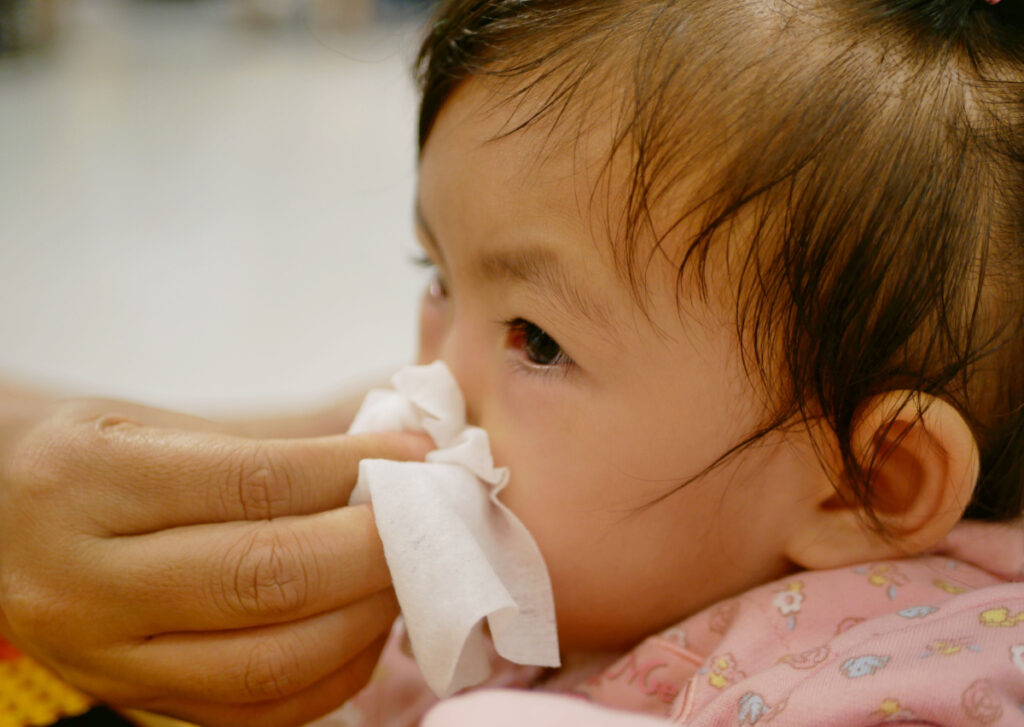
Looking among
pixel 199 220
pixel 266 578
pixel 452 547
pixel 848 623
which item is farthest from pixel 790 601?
pixel 199 220

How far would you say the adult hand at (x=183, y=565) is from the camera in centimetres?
67

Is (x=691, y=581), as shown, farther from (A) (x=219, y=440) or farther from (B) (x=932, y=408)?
(A) (x=219, y=440)

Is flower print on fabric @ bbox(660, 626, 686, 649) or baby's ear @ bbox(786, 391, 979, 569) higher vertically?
baby's ear @ bbox(786, 391, 979, 569)

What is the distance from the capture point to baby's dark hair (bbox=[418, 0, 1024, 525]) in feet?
2.12

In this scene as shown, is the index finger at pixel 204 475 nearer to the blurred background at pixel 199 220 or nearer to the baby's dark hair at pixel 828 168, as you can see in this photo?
the baby's dark hair at pixel 828 168

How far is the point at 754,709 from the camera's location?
2.03ft

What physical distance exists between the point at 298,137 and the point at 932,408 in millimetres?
2902

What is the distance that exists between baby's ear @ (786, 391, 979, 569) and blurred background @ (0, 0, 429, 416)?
0.63m

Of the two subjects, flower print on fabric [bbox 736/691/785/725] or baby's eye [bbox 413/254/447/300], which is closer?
flower print on fabric [bbox 736/691/785/725]

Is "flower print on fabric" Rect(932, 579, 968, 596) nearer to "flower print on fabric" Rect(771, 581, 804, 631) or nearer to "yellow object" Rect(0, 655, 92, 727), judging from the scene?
"flower print on fabric" Rect(771, 581, 804, 631)

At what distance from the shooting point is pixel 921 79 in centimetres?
66

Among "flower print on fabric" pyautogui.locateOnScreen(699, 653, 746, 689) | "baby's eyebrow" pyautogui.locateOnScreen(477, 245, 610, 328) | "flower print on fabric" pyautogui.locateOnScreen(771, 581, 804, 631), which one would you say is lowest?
"flower print on fabric" pyautogui.locateOnScreen(699, 653, 746, 689)

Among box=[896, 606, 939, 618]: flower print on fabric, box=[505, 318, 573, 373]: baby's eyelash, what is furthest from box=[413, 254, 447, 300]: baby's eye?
box=[896, 606, 939, 618]: flower print on fabric

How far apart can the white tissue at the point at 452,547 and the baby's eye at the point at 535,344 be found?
68mm
